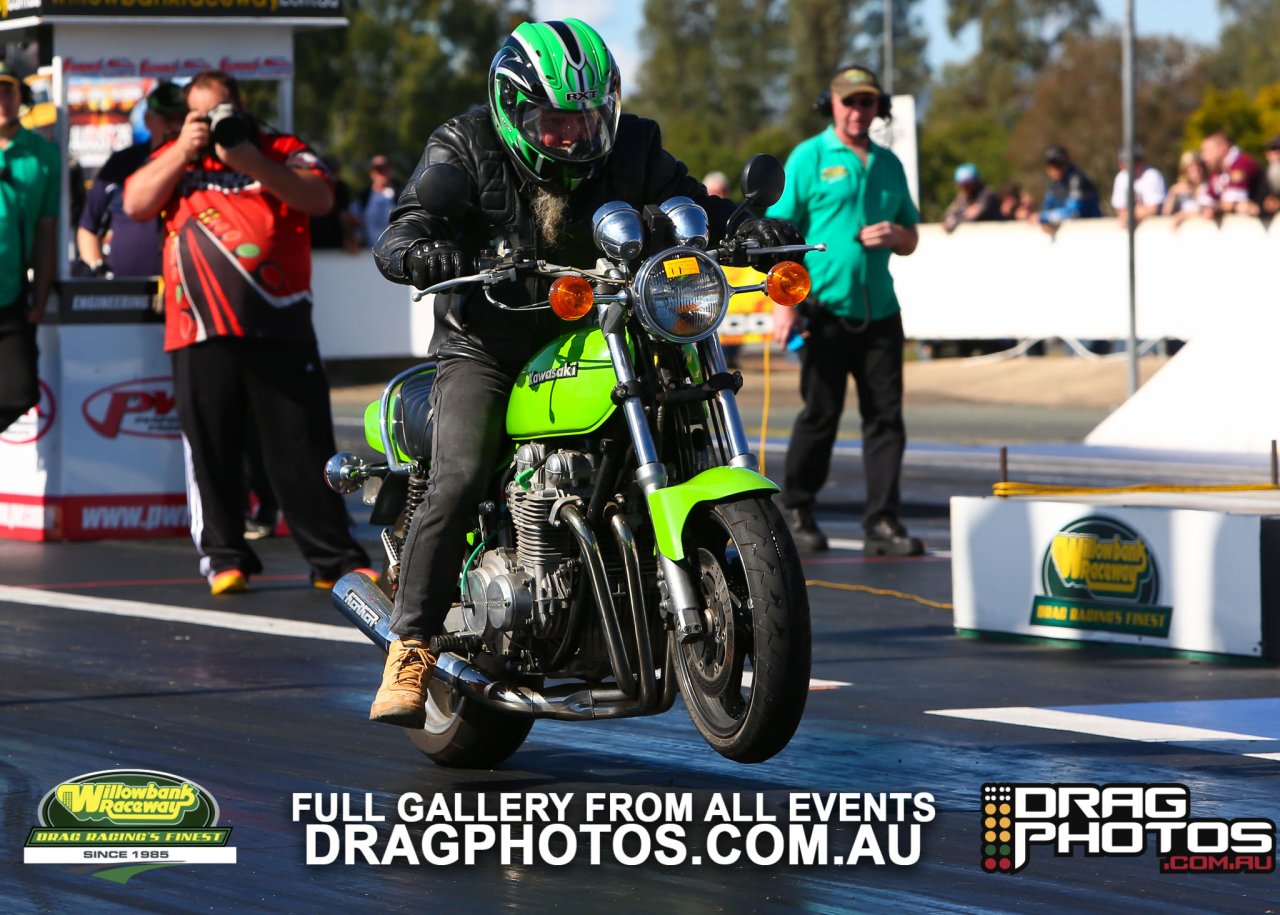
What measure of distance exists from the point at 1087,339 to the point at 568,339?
2040 cm

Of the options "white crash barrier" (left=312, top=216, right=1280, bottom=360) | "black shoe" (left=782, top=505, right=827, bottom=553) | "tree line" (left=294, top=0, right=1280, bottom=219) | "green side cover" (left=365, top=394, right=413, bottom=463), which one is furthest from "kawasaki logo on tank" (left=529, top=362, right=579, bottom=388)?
"tree line" (left=294, top=0, right=1280, bottom=219)

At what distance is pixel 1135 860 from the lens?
215 inches

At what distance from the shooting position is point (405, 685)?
249 inches

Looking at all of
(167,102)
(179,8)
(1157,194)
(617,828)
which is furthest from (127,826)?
(1157,194)

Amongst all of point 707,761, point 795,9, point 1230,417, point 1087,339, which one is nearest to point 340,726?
point 707,761

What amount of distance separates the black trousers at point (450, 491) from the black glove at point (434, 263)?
0.39 m

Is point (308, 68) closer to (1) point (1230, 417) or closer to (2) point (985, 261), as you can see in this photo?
(2) point (985, 261)

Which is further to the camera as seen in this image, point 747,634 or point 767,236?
point 767,236

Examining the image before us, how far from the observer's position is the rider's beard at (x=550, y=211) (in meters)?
6.52

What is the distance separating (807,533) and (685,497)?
671cm

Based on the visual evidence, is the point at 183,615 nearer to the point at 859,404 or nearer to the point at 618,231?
the point at 859,404

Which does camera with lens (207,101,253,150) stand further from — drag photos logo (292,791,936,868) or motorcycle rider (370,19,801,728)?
drag photos logo (292,791,936,868)

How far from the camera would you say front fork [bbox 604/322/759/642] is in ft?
19.0

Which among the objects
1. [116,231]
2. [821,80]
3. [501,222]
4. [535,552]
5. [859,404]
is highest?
[821,80]
